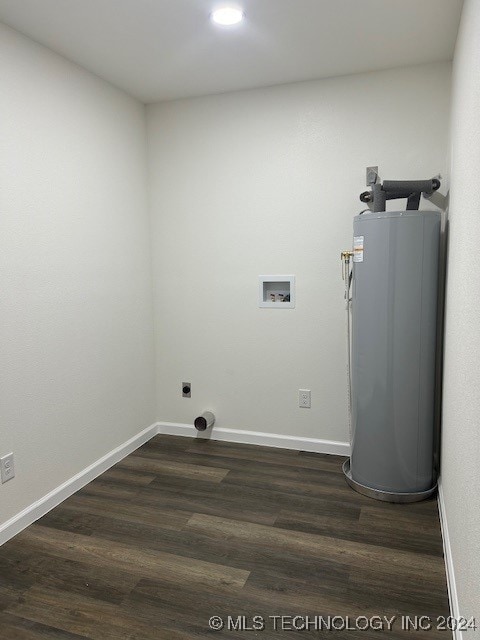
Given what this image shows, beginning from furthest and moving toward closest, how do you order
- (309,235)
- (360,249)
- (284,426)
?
(284,426) → (309,235) → (360,249)

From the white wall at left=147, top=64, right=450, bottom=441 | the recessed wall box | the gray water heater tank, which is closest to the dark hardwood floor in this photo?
the gray water heater tank

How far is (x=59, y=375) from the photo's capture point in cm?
273

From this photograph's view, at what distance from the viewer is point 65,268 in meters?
2.75

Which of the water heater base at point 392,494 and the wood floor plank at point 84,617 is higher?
the water heater base at point 392,494

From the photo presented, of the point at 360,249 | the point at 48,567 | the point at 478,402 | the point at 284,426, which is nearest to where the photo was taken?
the point at 478,402

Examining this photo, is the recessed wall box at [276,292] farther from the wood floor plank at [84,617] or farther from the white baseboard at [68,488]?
the wood floor plank at [84,617]

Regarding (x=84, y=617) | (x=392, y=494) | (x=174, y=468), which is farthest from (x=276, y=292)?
(x=84, y=617)

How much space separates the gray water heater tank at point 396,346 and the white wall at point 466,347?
12.7 inches

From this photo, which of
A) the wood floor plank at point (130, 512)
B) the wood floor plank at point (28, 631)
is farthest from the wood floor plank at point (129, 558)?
the wood floor plank at point (28, 631)

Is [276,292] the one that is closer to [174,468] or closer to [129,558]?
[174,468]

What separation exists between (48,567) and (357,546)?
4.51ft

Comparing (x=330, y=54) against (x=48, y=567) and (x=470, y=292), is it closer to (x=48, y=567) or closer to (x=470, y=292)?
(x=470, y=292)

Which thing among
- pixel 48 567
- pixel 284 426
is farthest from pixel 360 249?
pixel 48 567

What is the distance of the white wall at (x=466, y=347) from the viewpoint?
4.63 feet
